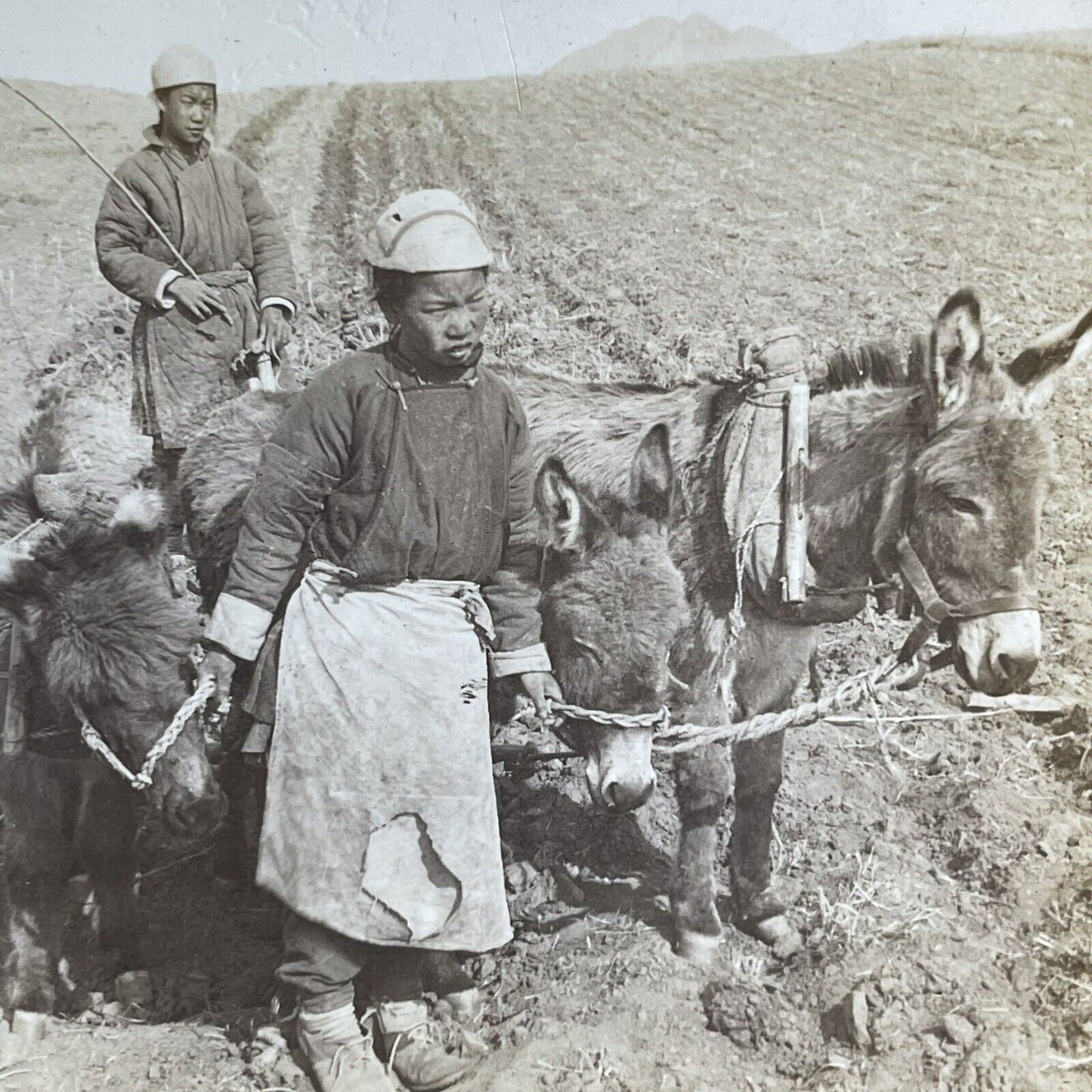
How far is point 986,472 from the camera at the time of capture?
2.38 meters

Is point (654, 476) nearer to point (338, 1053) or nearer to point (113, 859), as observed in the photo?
point (338, 1053)

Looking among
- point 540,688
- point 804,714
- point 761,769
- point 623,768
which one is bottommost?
point 761,769

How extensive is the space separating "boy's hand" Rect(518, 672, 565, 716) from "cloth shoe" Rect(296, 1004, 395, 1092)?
0.89 metres

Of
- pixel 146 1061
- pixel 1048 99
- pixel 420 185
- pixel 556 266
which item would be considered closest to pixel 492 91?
pixel 420 185

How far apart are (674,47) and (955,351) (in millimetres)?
1207

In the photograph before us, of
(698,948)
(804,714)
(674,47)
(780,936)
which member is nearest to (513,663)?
(804,714)

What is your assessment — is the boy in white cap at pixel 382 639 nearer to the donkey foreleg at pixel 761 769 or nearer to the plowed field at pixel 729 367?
the plowed field at pixel 729 367

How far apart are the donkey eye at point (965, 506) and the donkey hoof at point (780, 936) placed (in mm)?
1254

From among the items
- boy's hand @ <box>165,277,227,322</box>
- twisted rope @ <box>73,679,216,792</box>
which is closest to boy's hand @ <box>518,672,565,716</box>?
twisted rope @ <box>73,679,216,792</box>

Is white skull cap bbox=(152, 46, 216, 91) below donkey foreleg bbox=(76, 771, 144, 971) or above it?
above

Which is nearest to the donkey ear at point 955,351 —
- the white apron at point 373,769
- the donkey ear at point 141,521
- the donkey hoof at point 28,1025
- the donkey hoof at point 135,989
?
the white apron at point 373,769

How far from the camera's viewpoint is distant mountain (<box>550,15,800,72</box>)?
2.78m

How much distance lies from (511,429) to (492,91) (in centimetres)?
103

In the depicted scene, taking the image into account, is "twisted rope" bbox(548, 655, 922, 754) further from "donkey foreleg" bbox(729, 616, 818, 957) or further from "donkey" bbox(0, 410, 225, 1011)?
"donkey" bbox(0, 410, 225, 1011)
